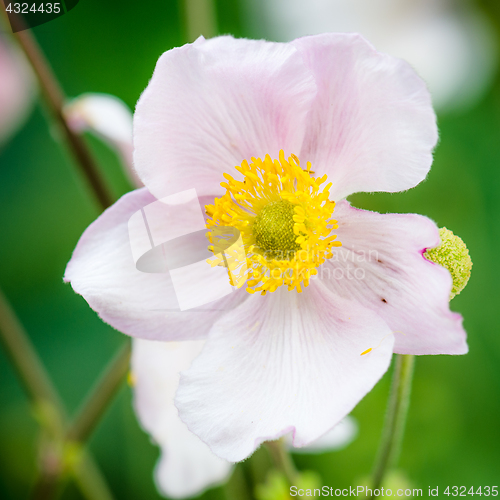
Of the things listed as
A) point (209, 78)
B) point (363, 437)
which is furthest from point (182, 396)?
point (363, 437)

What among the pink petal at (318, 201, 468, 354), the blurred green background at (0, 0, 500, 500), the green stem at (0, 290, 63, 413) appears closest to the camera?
the pink petal at (318, 201, 468, 354)

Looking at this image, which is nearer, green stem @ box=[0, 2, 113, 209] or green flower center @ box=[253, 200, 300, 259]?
green flower center @ box=[253, 200, 300, 259]

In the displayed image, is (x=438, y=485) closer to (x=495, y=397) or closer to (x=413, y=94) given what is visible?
(x=495, y=397)

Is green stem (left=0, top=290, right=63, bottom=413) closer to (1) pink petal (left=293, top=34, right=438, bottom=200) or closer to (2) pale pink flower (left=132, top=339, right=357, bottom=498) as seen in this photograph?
(2) pale pink flower (left=132, top=339, right=357, bottom=498)

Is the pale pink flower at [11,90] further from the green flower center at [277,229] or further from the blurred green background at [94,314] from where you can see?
the green flower center at [277,229]

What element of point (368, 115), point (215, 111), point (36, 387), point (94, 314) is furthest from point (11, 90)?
point (368, 115)

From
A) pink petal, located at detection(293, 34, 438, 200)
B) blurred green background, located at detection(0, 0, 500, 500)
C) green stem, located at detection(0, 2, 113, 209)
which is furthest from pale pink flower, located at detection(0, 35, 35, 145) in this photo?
pink petal, located at detection(293, 34, 438, 200)

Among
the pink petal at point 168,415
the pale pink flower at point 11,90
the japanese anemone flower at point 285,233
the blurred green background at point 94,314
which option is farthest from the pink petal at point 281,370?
the pale pink flower at point 11,90
